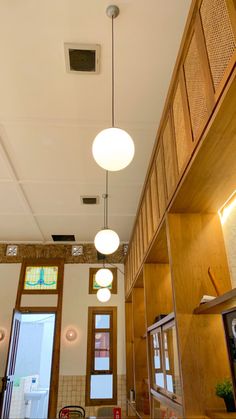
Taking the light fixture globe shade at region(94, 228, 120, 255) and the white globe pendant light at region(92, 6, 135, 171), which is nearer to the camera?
the white globe pendant light at region(92, 6, 135, 171)

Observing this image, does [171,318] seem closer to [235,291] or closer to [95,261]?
[235,291]

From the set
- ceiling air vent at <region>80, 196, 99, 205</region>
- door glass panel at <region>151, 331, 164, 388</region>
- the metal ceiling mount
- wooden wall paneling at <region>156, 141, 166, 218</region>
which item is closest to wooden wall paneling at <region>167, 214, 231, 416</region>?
wooden wall paneling at <region>156, 141, 166, 218</region>

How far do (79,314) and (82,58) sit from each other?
17.2ft

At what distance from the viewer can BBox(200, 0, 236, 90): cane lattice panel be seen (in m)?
1.45

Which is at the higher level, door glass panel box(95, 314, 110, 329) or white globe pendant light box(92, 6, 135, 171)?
white globe pendant light box(92, 6, 135, 171)

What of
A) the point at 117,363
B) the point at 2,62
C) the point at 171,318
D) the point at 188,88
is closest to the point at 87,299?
the point at 117,363

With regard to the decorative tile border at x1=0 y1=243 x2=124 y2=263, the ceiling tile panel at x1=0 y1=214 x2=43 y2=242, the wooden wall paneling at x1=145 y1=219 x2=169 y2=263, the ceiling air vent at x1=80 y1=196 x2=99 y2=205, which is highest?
→ the ceiling tile panel at x1=0 y1=214 x2=43 y2=242

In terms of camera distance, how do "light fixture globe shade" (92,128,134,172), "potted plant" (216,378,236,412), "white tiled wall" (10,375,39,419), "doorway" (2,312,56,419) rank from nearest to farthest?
1. "potted plant" (216,378,236,412)
2. "light fixture globe shade" (92,128,134,172)
3. "white tiled wall" (10,375,39,419)
4. "doorway" (2,312,56,419)

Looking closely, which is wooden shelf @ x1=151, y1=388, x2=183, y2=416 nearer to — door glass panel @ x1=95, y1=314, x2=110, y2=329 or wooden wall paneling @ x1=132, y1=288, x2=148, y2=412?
wooden wall paneling @ x1=132, y1=288, x2=148, y2=412

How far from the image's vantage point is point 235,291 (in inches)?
61.0

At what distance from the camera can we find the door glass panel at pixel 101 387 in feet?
20.0

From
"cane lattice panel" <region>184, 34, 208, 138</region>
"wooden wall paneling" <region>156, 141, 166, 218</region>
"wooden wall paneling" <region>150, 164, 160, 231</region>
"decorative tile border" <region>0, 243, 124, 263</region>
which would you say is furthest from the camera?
"decorative tile border" <region>0, 243, 124, 263</region>

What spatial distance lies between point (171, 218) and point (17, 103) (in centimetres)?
198

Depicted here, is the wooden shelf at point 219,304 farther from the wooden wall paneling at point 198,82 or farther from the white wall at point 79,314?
the white wall at point 79,314
